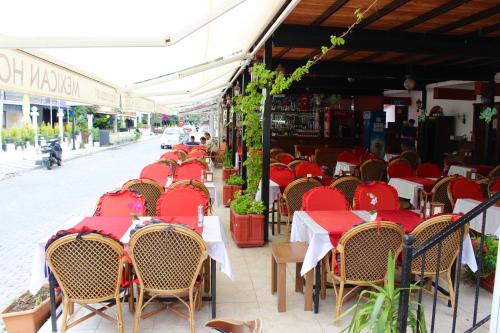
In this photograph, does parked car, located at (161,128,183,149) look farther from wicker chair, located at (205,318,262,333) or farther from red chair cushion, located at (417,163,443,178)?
wicker chair, located at (205,318,262,333)

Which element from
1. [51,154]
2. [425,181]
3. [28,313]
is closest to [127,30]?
[28,313]

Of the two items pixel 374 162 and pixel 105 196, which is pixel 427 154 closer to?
pixel 374 162

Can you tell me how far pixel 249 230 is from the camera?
240 inches

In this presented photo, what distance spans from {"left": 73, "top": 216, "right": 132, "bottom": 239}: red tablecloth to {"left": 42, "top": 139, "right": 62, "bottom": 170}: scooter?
14.8 meters

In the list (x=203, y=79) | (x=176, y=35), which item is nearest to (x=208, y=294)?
(x=176, y=35)

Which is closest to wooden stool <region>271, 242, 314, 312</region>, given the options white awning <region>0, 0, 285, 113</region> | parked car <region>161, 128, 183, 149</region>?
white awning <region>0, 0, 285, 113</region>

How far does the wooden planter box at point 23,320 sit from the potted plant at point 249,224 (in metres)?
2.89

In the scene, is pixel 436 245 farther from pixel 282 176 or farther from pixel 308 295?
pixel 282 176

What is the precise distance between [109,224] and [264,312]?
1.75 metres

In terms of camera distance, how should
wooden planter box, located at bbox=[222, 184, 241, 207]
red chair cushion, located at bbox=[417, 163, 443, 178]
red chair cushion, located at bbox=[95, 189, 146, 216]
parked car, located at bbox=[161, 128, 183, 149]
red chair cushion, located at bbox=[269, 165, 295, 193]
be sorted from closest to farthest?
red chair cushion, located at bbox=[95, 189, 146, 216]
red chair cushion, located at bbox=[269, 165, 295, 193]
red chair cushion, located at bbox=[417, 163, 443, 178]
wooden planter box, located at bbox=[222, 184, 241, 207]
parked car, located at bbox=[161, 128, 183, 149]

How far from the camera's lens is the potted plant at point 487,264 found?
457 centimetres

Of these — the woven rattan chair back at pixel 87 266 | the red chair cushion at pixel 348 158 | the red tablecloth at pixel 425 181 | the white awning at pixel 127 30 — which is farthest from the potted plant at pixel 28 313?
the red chair cushion at pixel 348 158

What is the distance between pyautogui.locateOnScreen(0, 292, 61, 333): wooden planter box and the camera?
3.51 metres

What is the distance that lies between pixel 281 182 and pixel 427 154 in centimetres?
1019
